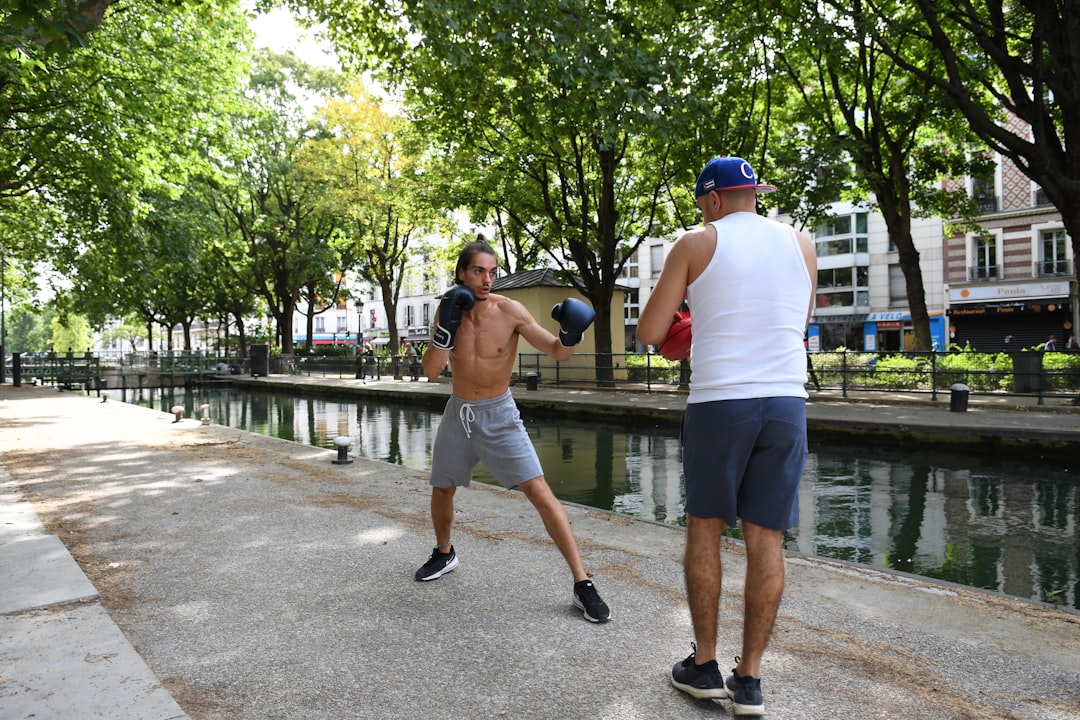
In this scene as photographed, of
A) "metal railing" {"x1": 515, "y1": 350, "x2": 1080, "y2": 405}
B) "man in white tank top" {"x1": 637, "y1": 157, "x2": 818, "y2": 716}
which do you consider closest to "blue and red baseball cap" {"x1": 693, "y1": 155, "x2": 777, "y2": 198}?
"man in white tank top" {"x1": 637, "y1": 157, "x2": 818, "y2": 716}

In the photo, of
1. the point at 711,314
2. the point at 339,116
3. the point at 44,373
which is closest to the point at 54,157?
the point at 339,116

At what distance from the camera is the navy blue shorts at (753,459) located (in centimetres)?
246

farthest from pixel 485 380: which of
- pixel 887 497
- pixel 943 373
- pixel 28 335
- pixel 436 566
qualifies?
pixel 28 335

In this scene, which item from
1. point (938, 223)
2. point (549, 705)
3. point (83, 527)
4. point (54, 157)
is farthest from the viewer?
Answer: point (938, 223)

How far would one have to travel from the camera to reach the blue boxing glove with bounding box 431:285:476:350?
347 centimetres

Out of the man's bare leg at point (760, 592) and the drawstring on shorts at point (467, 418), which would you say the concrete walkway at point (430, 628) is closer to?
the man's bare leg at point (760, 592)

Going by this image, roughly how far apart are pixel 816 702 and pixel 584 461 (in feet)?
27.2

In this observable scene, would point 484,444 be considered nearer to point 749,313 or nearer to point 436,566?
point 436,566

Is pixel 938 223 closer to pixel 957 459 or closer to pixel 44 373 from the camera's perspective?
pixel 957 459

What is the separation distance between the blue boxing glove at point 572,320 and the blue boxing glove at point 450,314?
17.4 inches

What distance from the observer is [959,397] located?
1281 cm

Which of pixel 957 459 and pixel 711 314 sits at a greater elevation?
pixel 711 314

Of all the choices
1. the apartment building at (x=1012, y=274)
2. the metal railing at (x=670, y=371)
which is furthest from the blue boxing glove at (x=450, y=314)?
the apartment building at (x=1012, y=274)

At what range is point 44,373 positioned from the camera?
33.9m
